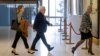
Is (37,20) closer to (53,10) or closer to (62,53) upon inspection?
(62,53)

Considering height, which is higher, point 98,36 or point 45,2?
point 45,2

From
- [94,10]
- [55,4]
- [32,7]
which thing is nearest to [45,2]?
[55,4]

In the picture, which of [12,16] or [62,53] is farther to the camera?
[12,16]

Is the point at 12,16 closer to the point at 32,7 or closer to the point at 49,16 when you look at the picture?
the point at 32,7

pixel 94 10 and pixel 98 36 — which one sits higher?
pixel 94 10

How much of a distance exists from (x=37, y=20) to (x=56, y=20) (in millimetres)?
20588

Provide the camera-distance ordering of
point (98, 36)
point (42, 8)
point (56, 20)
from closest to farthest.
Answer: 1. point (42, 8)
2. point (98, 36)
3. point (56, 20)

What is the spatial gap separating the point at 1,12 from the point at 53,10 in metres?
6.03

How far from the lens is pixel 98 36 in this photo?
12461mm

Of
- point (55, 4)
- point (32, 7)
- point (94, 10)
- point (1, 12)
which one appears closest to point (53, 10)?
point (55, 4)

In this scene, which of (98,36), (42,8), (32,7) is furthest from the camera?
(32,7)

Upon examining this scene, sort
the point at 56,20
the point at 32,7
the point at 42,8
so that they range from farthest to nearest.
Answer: the point at 56,20, the point at 32,7, the point at 42,8

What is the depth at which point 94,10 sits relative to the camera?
42.6ft

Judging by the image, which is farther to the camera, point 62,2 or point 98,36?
point 62,2
